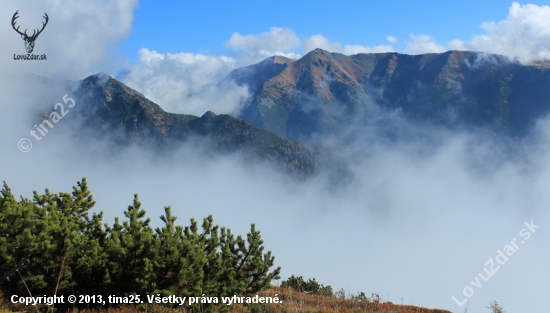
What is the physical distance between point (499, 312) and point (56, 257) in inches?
702

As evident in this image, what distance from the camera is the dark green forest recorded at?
457 inches

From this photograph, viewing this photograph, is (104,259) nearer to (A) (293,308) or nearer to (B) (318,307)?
(A) (293,308)

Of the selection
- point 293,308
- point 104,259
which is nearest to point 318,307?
point 293,308

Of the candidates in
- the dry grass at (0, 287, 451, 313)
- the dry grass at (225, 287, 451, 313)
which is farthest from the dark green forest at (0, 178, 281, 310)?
the dry grass at (225, 287, 451, 313)

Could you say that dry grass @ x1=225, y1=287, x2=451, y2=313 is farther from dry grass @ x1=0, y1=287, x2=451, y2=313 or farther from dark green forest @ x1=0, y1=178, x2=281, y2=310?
dark green forest @ x1=0, y1=178, x2=281, y2=310

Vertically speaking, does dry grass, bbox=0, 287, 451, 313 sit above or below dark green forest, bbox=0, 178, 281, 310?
below

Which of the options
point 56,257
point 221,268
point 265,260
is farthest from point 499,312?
point 56,257

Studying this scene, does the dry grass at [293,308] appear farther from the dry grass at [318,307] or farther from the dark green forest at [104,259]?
the dark green forest at [104,259]

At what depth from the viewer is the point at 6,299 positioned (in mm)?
12539

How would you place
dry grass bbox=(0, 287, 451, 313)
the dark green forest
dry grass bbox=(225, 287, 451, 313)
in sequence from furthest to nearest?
dry grass bbox=(225, 287, 451, 313), dry grass bbox=(0, 287, 451, 313), the dark green forest

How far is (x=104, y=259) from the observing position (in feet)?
41.6

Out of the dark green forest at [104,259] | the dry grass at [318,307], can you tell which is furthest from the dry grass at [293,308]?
the dark green forest at [104,259]

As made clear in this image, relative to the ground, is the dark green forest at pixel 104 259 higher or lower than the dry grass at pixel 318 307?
higher

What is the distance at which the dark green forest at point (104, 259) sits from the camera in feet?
38.1
